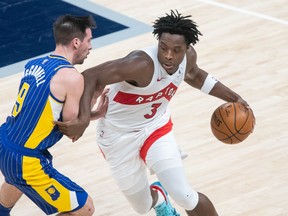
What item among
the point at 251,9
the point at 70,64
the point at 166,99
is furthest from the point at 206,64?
the point at 70,64

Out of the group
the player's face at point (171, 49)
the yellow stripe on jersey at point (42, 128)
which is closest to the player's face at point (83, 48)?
the yellow stripe on jersey at point (42, 128)

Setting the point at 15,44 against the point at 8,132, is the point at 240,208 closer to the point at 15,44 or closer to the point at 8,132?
the point at 8,132

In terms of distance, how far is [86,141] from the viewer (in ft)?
30.8

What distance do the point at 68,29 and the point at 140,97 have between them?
0.80 meters

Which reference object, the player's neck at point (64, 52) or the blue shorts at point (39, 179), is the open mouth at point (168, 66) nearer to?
the player's neck at point (64, 52)

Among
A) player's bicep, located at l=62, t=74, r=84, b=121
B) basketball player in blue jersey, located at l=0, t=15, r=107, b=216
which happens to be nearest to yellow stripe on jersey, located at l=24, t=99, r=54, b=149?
basketball player in blue jersey, located at l=0, t=15, r=107, b=216

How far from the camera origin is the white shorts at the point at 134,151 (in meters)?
6.97

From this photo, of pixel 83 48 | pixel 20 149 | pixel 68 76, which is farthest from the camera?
pixel 83 48

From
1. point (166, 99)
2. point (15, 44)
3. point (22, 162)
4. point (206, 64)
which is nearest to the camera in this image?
point (22, 162)

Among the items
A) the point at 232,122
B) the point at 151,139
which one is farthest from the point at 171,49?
the point at 232,122

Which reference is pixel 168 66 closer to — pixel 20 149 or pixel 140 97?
pixel 140 97

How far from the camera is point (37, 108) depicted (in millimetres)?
6375

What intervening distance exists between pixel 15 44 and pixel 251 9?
A: 128 inches

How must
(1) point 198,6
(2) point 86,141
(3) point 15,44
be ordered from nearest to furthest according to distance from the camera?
1. (2) point 86,141
2. (3) point 15,44
3. (1) point 198,6
